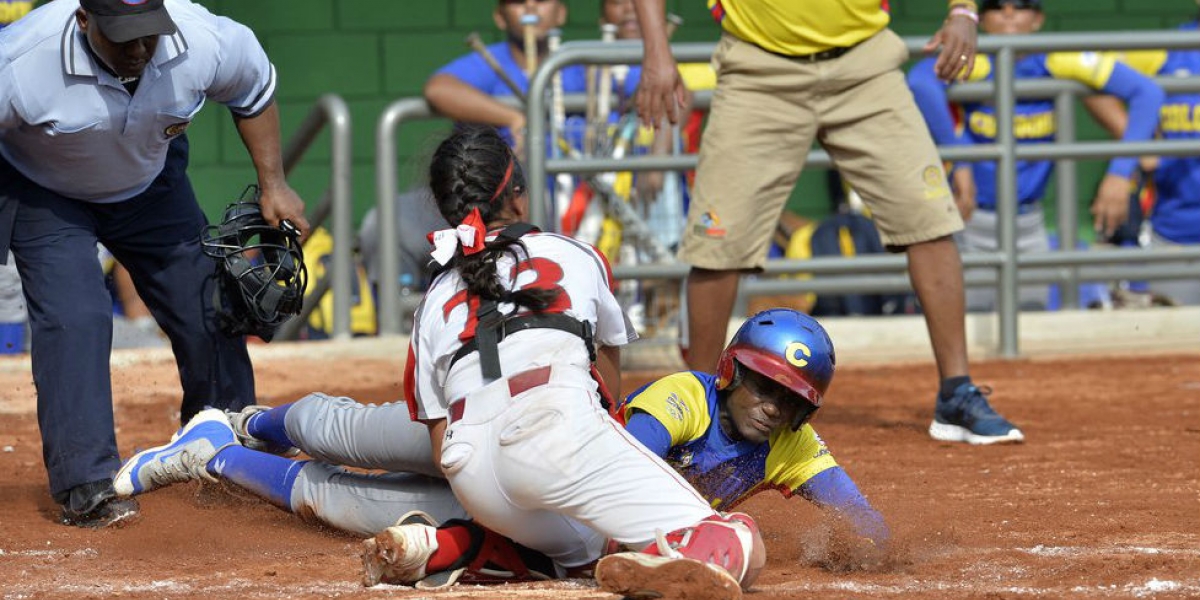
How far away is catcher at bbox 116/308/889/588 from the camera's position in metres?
3.90

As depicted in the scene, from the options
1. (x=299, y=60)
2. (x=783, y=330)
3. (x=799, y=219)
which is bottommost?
(x=799, y=219)

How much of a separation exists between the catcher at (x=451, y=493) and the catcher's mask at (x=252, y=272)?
1.54ft

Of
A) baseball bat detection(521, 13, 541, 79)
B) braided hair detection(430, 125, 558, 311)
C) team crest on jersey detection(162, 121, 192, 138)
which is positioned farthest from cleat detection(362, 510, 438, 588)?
baseball bat detection(521, 13, 541, 79)

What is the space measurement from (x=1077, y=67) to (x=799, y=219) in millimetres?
2094

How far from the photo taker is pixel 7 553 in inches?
169

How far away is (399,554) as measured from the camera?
3666 mm

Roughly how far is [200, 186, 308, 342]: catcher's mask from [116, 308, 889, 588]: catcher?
0.47m

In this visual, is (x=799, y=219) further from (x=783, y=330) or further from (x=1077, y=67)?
(x=783, y=330)

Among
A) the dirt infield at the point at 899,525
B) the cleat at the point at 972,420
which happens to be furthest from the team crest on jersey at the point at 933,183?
the dirt infield at the point at 899,525

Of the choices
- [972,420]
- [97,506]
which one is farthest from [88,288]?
[972,420]

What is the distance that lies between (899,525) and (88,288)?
7.22 ft

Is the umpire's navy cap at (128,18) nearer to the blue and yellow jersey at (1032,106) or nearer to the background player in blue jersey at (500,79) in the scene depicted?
the background player in blue jersey at (500,79)

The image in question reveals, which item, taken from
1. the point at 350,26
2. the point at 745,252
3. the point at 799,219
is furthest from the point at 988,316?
the point at 350,26

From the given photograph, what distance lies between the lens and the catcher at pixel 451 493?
3.90 m
